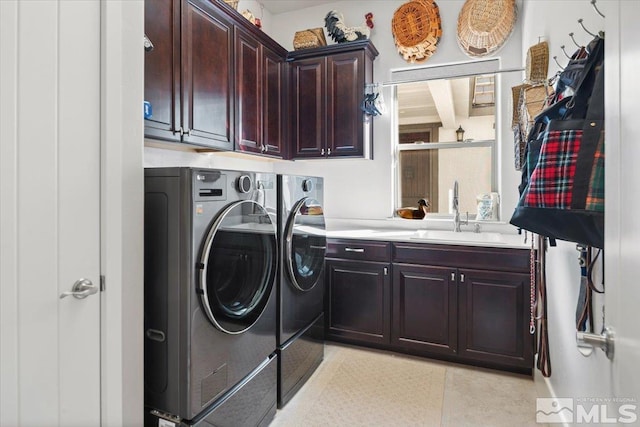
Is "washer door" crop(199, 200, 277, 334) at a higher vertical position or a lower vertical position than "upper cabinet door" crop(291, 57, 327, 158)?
lower

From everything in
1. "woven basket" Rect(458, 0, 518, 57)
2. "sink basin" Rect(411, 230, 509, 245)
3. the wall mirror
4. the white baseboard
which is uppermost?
"woven basket" Rect(458, 0, 518, 57)

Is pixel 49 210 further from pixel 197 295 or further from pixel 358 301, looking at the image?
pixel 358 301

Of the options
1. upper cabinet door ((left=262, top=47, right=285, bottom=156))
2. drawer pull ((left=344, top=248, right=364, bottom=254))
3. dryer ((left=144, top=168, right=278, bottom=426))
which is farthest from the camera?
upper cabinet door ((left=262, top=47, right=285, bottom=156))

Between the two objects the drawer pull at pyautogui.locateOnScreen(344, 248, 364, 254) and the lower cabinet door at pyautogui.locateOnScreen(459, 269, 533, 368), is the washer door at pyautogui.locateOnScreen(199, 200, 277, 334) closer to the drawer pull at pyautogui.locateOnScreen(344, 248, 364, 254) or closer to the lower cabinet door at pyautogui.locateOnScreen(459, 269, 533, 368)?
the drawer pull at pyautogui.locateOnScreen(344, 248, 364, 254)

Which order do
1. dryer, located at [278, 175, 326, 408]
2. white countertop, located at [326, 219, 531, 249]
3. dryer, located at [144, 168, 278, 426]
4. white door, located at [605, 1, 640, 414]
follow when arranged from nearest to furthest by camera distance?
white door, located at [605, 1, 640, 414], dryer, located at [144, 168, 278, 426], dryer, located at [278, 175, 326, 408], white countertop, located at [326, 219, 531, 249]

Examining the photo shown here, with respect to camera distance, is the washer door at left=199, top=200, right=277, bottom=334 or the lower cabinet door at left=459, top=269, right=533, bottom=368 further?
the lower cabinet door at left=459, top=269, right=533, bottom=368

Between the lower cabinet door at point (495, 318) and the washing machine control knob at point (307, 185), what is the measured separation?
120cm

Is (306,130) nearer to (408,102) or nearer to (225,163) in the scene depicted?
(225,163)

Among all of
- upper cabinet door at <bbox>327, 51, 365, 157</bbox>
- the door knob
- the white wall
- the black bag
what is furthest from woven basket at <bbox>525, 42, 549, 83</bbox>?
the door knob

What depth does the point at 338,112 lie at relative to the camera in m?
3.07

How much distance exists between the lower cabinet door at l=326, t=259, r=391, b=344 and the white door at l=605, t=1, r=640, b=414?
1.95 meters

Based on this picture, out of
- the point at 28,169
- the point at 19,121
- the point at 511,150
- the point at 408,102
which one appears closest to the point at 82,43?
the point at 19,121

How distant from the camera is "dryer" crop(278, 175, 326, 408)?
6.73 feet

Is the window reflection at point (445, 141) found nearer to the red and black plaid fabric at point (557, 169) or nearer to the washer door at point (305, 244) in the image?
the washer door at point (305, 244)
